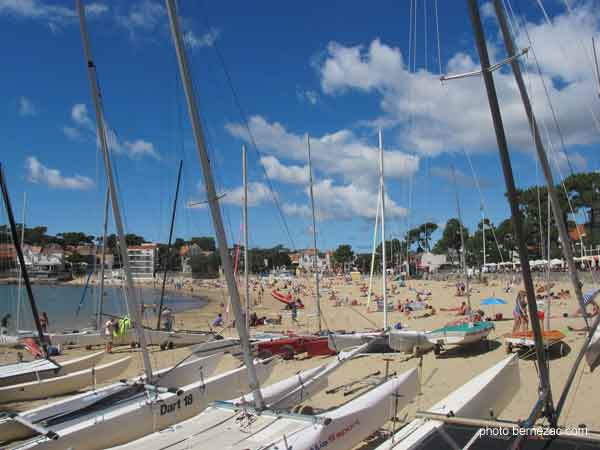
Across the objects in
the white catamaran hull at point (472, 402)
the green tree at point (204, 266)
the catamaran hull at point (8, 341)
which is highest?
the green tree at point (204, 266)

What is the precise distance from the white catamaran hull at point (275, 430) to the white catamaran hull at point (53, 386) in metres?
5.07

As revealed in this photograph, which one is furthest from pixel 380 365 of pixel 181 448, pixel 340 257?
pixel 340 257

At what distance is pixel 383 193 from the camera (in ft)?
65.7

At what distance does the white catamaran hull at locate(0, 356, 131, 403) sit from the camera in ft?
37.4

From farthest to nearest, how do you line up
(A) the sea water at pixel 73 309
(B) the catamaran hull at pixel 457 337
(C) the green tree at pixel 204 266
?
(C) the green tree at pixel 204 266 → (A) the sea water at pixel 73 309 → (B) the catamaran hull at pixel 457 337

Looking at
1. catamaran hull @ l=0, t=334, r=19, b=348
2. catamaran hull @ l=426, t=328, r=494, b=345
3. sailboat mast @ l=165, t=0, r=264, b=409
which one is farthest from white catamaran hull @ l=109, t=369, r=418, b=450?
catamaran hull @ l=0, t=334, r=19, b=348

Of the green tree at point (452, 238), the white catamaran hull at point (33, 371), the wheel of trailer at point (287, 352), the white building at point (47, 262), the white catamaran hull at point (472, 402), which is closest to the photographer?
the white catamaran hull at point (472, 402)

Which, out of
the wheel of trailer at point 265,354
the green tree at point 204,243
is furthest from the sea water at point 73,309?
the green tree at point 204,243

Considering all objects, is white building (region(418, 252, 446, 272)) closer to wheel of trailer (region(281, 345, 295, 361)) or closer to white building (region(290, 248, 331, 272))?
white building (region(290, 248, 331, 272))

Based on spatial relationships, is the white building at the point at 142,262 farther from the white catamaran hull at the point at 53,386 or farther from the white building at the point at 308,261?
the white catamaran hull at the point at 53,386

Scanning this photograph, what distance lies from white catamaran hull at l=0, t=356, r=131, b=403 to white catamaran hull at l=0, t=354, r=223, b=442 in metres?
2.07

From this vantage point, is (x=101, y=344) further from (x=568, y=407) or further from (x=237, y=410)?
(x=568, y=407)

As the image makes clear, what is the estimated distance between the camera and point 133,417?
8.22 metres

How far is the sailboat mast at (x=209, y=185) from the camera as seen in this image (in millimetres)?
7020
